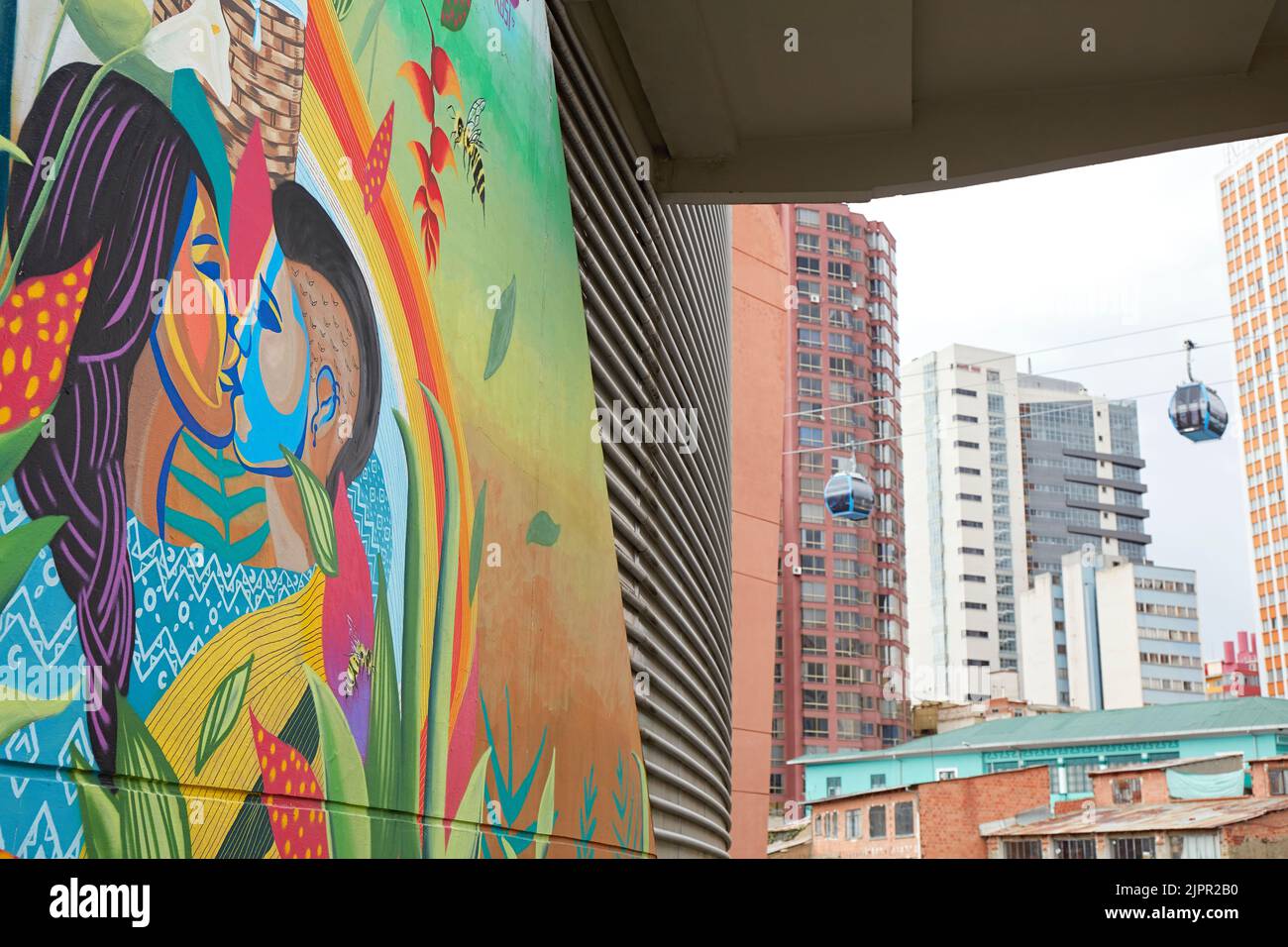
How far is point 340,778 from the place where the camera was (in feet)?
8.78

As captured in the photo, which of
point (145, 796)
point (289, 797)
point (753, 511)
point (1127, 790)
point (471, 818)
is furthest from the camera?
point (1127, 790)

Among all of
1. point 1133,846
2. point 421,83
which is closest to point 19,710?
point 421,83

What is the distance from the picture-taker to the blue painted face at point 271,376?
8.02 feet

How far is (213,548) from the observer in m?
2.28

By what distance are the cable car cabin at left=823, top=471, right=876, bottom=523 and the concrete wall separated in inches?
660

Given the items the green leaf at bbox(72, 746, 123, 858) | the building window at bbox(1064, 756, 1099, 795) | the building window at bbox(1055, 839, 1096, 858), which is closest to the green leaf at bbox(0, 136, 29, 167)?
the green leaf at bbox(72, 746, 123, 858)

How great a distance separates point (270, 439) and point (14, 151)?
81 centimetres

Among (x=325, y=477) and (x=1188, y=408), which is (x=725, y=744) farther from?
(x=1188, y=408)

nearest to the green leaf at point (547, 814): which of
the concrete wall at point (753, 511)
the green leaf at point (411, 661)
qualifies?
the green leaf at point (411, 661)

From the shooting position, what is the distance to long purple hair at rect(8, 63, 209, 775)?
74.7 inches

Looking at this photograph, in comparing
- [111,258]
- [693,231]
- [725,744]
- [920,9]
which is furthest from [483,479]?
[725,744]

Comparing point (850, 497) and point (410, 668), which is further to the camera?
point (850, 497)

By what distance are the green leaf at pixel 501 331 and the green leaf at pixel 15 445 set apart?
1.99 m

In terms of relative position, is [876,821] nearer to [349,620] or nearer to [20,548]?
[349,620]
